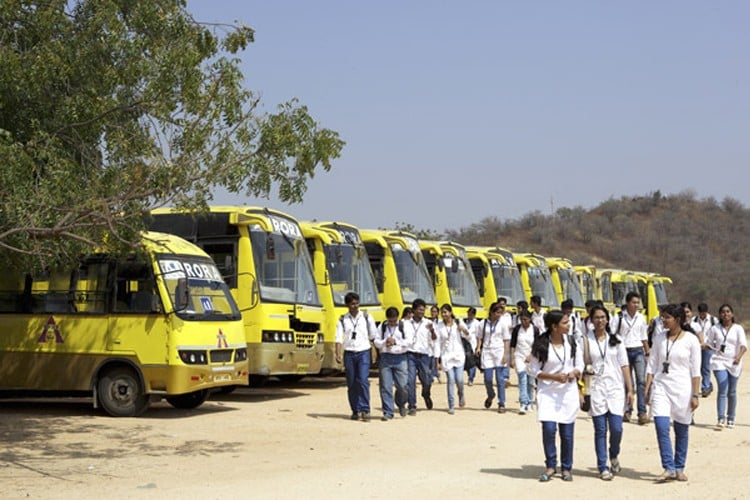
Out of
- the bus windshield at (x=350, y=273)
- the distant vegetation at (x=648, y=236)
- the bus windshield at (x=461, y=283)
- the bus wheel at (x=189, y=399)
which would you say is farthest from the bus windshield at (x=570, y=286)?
the distant vegetation at (x=648, y=236)

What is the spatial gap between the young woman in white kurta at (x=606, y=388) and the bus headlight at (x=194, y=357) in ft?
21.5

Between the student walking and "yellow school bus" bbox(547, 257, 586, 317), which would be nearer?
the student walking

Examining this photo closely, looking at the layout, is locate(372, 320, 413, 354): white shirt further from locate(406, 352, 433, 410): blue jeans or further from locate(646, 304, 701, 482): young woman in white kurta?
locate(646, 304, 701, 482): young woman in white kurta

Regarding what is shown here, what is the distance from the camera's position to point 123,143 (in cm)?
1261

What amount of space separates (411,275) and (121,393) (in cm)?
1030

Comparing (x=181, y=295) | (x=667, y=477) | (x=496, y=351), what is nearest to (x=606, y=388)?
(x=667, y=477)

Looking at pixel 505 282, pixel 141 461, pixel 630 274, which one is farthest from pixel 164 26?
pixel 630 274

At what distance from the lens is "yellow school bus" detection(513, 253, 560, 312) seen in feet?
111

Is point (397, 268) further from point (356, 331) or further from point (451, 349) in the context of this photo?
point (356, 331)

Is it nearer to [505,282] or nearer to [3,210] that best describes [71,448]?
[3,210]

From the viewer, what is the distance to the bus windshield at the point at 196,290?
15.9 meters

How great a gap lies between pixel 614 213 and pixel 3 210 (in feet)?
273

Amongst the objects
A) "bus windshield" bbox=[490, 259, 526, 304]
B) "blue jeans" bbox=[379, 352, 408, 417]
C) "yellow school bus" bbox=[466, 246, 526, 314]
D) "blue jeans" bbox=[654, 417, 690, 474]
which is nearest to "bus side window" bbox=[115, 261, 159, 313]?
"blue jeans" bbox=[379, 352, 408, 417]

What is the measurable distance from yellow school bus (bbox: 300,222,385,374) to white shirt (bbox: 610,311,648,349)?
6.12 metres
